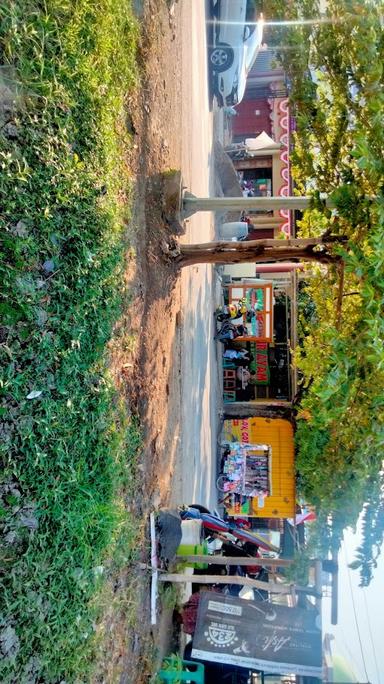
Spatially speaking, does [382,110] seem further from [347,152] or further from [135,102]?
[135,102]

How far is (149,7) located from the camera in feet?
18.1

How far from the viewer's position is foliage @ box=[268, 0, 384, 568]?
3.56 metres

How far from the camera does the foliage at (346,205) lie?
356 centimetres

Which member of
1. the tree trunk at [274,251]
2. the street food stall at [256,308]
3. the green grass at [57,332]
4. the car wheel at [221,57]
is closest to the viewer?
the green grass at [57,332]

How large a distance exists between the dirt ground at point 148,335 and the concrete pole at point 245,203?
33 cm

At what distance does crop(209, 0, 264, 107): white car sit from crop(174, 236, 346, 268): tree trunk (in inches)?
295

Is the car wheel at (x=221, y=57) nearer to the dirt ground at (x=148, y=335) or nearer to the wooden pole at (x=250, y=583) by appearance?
the dirt ground at (x=148, y=335)

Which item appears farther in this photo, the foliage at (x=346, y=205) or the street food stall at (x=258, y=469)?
the street food stall at (x=258, y=469)

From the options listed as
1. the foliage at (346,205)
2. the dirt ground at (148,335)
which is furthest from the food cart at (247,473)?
the foliage at (346,205)

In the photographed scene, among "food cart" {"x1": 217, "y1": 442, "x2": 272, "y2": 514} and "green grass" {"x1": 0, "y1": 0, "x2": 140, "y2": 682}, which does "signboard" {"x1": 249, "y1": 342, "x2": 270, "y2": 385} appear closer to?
"food cart" {"x1": 217, "y1": 442, "x2": 272, "y2": 514}

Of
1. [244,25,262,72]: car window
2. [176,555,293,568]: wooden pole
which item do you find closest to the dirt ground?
[176,555,293,568]: wooden pole

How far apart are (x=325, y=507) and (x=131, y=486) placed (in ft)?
6.50

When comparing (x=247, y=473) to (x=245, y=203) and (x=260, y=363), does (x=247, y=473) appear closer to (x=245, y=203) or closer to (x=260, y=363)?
(x=260, y=363)

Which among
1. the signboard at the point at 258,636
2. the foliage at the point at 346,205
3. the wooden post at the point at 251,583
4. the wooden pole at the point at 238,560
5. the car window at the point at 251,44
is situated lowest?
the signboard at the point at 258,636
